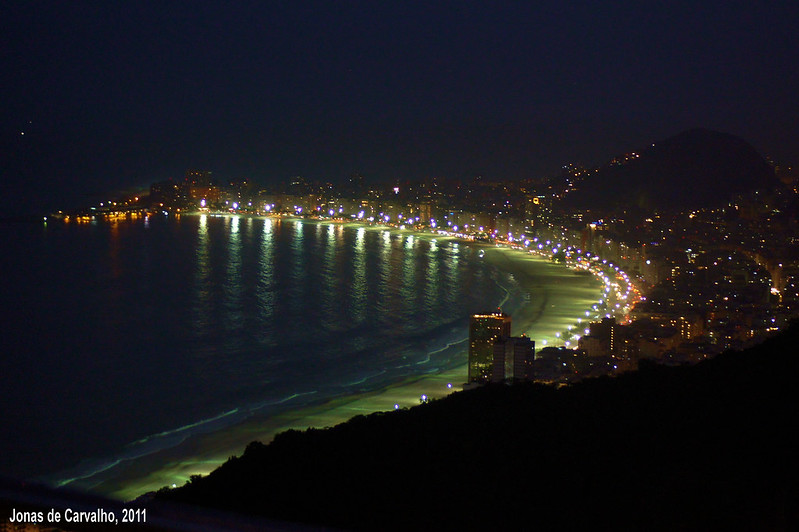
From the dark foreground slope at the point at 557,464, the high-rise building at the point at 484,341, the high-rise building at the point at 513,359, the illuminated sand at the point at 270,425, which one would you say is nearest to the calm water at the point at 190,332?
the illuminated sand at the point at 270,425

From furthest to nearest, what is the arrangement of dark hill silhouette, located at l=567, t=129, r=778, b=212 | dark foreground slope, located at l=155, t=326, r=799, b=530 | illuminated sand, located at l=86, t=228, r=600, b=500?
dark hill silhouette, located at l=567, t=129, r=778, b=212 → illuminated sand, located at l=86, t=228, r=600, b=500 → dark foreground slope, located at l=155, t=326, r=799, b=530

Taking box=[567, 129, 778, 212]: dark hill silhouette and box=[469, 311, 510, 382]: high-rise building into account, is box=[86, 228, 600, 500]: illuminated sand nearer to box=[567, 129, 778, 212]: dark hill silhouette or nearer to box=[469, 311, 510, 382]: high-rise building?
box=[469, 311, 510, 382]: high-rise building

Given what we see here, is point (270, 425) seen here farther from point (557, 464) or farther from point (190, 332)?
point (190, 332)

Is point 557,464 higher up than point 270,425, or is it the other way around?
point 557,464

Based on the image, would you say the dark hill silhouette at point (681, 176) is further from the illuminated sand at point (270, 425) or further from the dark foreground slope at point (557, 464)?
the dark foreground slope at point (557, 464)

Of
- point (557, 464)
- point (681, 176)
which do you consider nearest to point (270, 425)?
point (557, 464)

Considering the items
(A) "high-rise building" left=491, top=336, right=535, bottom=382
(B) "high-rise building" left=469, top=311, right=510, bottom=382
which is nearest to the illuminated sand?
(B) "high-rise building" left=469, top=311, right=510, bottom=382
